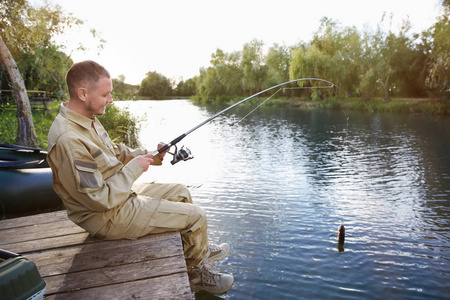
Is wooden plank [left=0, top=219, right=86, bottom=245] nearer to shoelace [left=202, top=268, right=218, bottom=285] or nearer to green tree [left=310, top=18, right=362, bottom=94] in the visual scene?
shoelace [left=202, top=268, right=218, bottom=285]

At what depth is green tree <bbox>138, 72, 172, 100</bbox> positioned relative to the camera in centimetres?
8075

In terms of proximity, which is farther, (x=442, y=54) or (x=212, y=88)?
(x=212, y=88)

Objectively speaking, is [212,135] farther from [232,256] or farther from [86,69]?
[86,69]

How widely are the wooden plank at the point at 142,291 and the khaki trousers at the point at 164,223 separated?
A: 1.79 ft

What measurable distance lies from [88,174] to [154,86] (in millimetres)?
81793

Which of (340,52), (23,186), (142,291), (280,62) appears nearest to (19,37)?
(23,186)

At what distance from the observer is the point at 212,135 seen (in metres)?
17.1

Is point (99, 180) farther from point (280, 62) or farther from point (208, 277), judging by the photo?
point (280, 62)

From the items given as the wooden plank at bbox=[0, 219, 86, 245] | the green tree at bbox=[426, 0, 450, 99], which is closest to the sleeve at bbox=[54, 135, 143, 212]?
the wooden plank at bbox=[0, 219, 86, 245]

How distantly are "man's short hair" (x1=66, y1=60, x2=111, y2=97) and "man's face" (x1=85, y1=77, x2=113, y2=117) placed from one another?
0.11ft

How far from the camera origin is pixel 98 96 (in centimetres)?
238

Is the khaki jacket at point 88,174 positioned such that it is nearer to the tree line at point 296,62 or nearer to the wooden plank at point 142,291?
the wooden plank at point 142,291

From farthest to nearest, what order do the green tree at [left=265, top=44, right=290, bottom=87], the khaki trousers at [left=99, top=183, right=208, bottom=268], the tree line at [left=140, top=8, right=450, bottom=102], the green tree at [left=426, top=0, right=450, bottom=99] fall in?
1. the green tree at [left=265, top=44, right=290, bottom=87]
2. the tree line at [left=140, top=8, right=450, bottom=102]
3. the green tree at [left=426, top=0, right=450, bottom=99]
4. the khaki trousers at [left=99, top=183, right=208, bottom=268]

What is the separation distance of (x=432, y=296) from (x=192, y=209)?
10.6 ft
